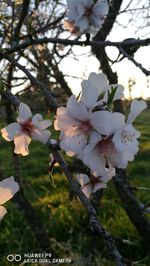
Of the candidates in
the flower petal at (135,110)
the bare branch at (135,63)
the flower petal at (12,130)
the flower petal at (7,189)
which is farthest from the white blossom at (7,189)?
the bare branch at (135,63)

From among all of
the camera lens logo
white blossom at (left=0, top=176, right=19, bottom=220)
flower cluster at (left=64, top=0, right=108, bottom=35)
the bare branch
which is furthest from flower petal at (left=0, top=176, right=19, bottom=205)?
the camera lens logo

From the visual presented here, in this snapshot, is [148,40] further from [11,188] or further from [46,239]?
[46,239]

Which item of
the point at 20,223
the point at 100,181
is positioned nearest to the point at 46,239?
the point at 20,223

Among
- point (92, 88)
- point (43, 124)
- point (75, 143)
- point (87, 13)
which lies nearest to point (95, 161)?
point (75, 143)

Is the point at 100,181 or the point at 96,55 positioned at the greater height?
the point at 96,55

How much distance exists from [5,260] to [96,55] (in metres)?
1.78

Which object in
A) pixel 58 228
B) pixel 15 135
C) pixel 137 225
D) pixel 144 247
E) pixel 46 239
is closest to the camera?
pixel 15 135

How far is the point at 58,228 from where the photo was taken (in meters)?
4.58

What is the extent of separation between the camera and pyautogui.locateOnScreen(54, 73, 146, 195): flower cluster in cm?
106

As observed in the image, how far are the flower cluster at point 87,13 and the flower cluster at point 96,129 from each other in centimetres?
124

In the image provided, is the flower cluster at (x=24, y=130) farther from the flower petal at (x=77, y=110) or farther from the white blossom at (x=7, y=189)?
the white blossom at (x=7, y=189)

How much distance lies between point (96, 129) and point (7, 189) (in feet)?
0.93

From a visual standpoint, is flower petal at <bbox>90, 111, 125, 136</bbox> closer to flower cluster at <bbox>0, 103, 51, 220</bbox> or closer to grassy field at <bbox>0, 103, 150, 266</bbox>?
flower cluster at <bbox>0, 103, 51, 220</bbox>

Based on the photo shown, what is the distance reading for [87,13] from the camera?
2.37 m
